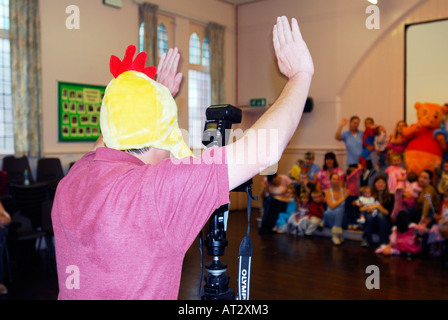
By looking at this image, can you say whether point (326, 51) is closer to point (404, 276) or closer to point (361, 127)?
point (361, 127)

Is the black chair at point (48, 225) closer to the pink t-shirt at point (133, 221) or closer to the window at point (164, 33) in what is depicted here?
the pink t-shirt at point (133, 221)

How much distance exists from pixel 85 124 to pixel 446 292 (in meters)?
5.00

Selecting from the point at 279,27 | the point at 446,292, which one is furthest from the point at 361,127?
the point at 279,27

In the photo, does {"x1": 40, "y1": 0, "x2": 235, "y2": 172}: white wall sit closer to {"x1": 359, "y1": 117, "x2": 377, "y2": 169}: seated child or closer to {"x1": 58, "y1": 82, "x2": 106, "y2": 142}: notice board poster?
{"x1": 58, "y1": 82, "x2": 106, "y2": 142}: notice board poster

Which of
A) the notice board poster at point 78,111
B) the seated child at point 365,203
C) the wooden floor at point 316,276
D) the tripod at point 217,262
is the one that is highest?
the notice board poster at point 78,111

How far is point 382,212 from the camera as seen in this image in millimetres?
5520

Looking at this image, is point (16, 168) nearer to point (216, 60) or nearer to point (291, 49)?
point (216, 60)

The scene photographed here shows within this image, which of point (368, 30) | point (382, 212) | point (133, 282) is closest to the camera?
point (133, 282)

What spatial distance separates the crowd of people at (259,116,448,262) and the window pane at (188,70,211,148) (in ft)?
6.80

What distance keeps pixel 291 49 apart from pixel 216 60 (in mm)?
7659

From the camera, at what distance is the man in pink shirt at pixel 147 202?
804mm

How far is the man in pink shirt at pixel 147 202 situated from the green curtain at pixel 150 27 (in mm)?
6402

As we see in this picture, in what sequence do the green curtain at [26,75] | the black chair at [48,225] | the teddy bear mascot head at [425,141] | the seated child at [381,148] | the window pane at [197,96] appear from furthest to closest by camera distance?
the window pane at [197,96], the seated child at [381,148], the teddy bear mascot head at [425,141], the green curtain at [26,75], the black chair at [48,225]

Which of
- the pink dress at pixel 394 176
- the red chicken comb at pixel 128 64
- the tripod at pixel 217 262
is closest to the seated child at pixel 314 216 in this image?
the pink dress at pixel 394 176
